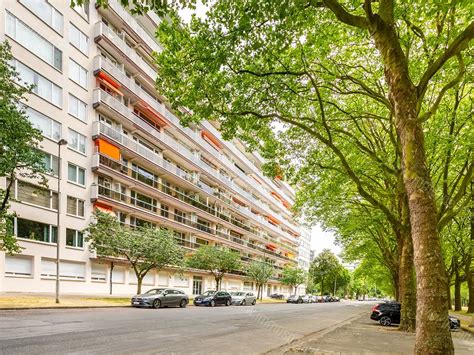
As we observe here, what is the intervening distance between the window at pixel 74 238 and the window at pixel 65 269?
1.38 m

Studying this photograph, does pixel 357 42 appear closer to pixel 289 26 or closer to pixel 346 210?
pixel 289 26

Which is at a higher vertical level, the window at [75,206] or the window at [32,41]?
the window at [32,41]

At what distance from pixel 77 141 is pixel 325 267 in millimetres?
76965

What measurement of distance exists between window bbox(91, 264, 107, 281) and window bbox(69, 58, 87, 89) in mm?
14628

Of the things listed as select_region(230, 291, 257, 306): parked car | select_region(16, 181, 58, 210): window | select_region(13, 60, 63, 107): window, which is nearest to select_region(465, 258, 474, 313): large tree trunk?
select_region(230, 291, 257, 306): parked car

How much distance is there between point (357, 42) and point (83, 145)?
78.3 feet

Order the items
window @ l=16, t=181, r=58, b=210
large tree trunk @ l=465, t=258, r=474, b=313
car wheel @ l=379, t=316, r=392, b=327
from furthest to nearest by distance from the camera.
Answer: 1. large tree trunk @ l=465, t=258, r=474, b=313
2. window @ l=16, t=181, r=58, b=210
3. car wheel @ l=379, t=316, r=392, b=327

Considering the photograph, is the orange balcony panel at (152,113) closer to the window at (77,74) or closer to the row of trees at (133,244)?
the window at (77,74)

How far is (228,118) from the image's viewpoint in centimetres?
1266

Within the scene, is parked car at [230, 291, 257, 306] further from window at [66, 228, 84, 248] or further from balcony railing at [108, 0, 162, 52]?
balcony railing at [108, 0, 162, 52]

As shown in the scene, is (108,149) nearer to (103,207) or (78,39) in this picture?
(103,207)

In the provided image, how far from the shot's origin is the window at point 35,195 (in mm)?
24891

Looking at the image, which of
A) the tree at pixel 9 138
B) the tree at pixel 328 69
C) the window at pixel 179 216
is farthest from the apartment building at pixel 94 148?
the tree at pixel 328 69

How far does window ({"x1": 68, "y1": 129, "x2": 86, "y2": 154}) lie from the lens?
29750 millimetres
